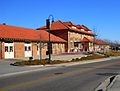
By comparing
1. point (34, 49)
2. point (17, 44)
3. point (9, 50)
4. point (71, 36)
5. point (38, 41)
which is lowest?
point (9, 50)

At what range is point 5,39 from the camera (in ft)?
160

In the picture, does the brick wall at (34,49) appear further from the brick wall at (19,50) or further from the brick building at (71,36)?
the brick building at (71,36)

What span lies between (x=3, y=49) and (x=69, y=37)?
34567mm

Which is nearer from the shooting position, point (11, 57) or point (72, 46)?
point (11, 57)

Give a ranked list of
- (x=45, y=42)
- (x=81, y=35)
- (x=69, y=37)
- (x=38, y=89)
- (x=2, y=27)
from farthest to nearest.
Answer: (x=81, y=35), (x=69, y=37), (x=45, y=42), (x=2, y=27), (x=38, y=89)

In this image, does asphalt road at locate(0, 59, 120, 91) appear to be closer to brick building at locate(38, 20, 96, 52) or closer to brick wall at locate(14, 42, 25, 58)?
brick wall at locate(14, 42, 25, 58)

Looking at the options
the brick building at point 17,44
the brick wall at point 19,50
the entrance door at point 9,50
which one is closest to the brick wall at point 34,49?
the brick building at point 17,44

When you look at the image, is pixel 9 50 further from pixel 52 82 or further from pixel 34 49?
pixel 52 82

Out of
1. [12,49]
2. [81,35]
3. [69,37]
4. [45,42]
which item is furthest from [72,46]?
[12,49]

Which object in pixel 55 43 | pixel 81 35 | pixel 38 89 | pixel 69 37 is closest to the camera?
pixel 38 89

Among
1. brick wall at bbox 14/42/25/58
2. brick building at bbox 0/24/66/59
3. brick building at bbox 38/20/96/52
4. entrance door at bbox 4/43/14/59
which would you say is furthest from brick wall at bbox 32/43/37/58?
brick building at bbox 38/20/96/52

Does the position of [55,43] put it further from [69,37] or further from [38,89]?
[38,89]

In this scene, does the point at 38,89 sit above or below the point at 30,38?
below

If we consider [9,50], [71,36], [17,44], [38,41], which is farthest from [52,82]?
[71,36]
